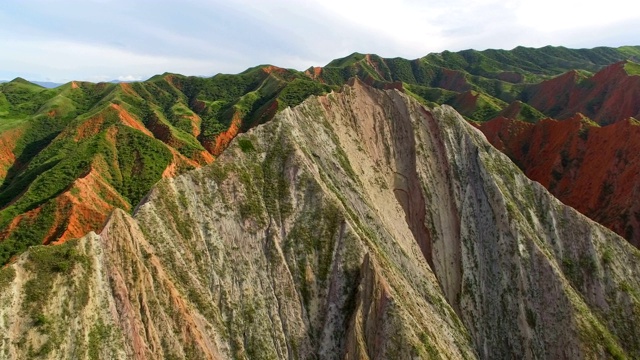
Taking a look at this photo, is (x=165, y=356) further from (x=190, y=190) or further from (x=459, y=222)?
(x=459, y=222)

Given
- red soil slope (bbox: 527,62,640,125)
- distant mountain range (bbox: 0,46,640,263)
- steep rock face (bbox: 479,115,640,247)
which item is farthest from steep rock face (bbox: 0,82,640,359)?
red soil slope (bbox: 527,62,640,125)

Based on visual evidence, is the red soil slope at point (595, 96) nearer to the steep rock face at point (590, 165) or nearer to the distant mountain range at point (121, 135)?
the distant mountain range at point (121, 135)

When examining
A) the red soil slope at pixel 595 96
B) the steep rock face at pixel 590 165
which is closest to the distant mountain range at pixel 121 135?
the red soil slope at pixel 595 96

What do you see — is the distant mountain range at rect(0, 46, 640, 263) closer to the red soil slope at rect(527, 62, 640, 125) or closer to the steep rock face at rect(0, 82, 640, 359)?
the red soil slope at rect(527, 62, 640, 125)

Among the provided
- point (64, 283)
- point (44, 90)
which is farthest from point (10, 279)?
point (44, 90)

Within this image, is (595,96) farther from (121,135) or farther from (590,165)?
(121,135)

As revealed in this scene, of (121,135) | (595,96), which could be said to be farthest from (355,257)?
(595,96)
